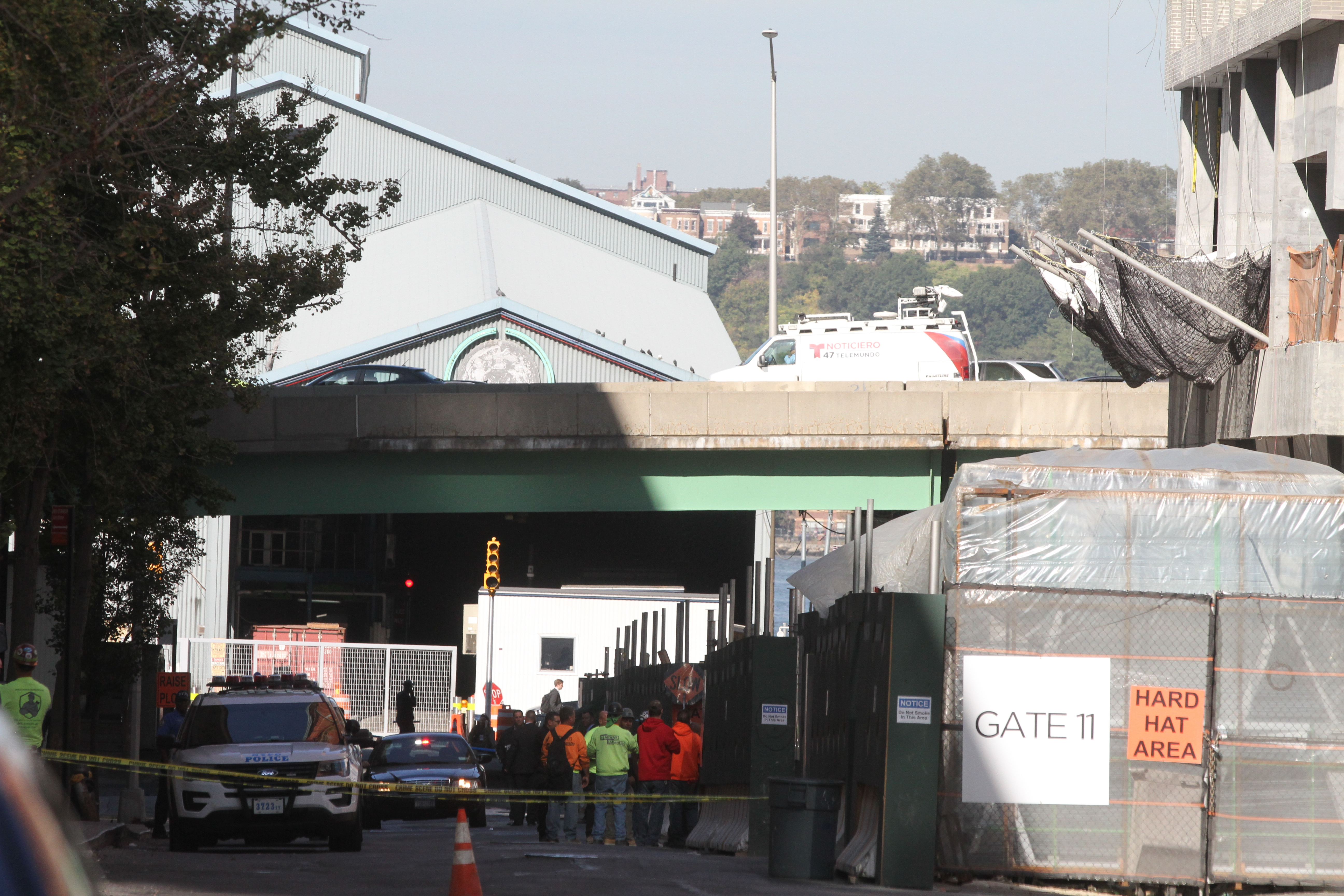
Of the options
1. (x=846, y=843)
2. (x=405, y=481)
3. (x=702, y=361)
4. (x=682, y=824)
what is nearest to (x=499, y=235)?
(x=702, y=361)

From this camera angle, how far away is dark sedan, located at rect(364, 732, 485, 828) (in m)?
22.8

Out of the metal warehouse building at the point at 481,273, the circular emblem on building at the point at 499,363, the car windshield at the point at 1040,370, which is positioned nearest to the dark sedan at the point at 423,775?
the car windshield at the point at 1040,370

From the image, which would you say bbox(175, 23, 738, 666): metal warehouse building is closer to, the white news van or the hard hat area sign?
the white news van

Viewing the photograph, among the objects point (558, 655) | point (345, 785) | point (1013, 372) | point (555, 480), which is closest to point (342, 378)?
point (558, 655)

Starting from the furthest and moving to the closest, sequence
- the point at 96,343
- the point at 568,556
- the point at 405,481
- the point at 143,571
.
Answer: the point at 568,556 → the point at 405,481 → the point at 143,571 → the point at 96,343

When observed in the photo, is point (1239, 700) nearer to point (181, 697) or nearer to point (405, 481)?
point (181, 697)

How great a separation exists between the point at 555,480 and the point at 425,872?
14966 mm

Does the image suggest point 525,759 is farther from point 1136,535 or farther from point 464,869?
point 464,869

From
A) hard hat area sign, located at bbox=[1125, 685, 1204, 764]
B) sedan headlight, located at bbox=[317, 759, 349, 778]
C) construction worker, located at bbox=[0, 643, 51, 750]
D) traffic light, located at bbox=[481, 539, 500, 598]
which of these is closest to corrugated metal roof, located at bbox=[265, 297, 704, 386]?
traffic light, located at bbox=[481, 539, 500, 598]

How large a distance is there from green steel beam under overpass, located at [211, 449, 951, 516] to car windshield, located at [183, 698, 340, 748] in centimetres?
1201

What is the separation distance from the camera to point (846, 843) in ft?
44.7

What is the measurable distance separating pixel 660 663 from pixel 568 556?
1119 inches

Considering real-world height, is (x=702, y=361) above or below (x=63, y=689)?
above

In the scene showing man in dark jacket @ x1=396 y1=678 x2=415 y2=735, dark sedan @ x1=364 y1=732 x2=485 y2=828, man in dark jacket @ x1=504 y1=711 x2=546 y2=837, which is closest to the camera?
man in dark jacket @ x1=504 y1=711 x2=546 y2=837
